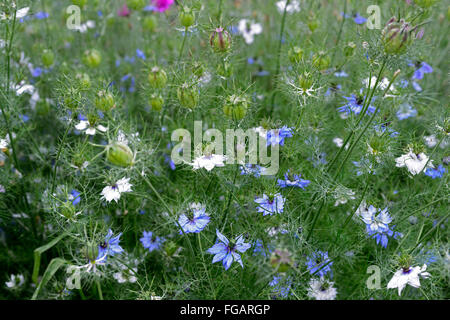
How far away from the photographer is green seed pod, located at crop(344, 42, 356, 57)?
5.14 feet

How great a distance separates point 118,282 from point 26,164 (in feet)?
2.41

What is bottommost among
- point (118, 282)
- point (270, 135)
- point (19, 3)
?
point (118, 282)

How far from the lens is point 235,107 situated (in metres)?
1.17

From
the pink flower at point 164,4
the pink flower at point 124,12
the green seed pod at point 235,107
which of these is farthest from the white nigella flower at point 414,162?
the pink flower at point 124,12

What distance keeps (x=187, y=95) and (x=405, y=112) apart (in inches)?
34.2

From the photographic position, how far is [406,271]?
3.72 feet

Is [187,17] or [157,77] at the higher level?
[187,17]

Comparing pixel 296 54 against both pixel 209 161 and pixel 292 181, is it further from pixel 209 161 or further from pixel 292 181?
pixel 209 161

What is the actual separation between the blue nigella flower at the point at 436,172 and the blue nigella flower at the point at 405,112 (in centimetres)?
27

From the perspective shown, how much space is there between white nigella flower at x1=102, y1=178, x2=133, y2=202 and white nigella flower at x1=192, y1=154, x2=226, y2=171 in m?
0.20

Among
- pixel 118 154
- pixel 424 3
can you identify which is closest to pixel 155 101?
pixel 118 154

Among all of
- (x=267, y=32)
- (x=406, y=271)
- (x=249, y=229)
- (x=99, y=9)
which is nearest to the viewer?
(x=406, y=271)
